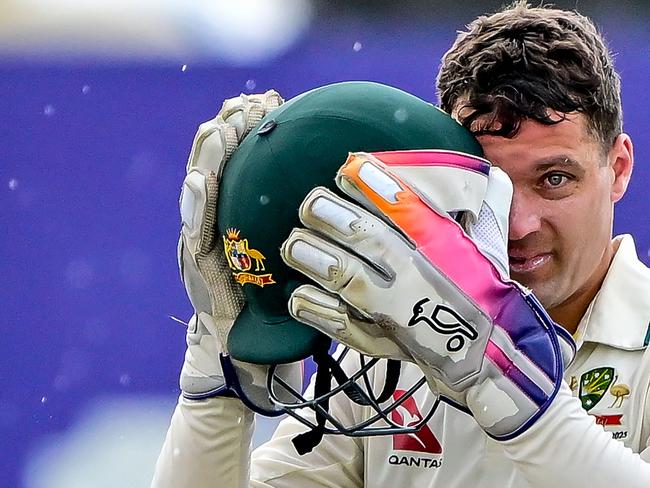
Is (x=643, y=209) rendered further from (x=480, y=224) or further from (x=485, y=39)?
(x=480, y=224)

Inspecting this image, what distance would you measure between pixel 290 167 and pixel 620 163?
1.72 feet

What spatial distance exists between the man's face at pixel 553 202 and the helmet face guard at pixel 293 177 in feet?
0.37

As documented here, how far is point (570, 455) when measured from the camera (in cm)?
117

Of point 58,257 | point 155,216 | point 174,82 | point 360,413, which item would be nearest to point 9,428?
point 58,257

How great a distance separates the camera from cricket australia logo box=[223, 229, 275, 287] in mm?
1239

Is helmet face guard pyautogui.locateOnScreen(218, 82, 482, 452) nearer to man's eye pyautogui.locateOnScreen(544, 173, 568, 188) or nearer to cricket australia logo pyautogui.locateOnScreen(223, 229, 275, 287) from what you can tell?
cricket australia logo pyautogui.locateOnScreen(223, 229, 275, 287)

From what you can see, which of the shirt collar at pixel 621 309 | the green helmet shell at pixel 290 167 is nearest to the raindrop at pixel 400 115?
the green helmet shell at pixel 290 167

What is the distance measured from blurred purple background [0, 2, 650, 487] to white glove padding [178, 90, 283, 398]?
945 mm

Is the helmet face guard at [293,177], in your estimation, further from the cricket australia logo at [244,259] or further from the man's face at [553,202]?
the man's face at [553,202]

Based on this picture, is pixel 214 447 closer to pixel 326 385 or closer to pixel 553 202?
pixel 326 385

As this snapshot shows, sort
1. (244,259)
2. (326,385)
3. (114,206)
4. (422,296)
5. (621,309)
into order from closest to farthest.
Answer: (422,296) → (244,259) → (326,385) → (621,309) → (114,206)

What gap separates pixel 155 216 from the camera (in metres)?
2.47

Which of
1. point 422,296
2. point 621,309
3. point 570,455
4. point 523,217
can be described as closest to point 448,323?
point 422,296

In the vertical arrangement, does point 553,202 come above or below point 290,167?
below
